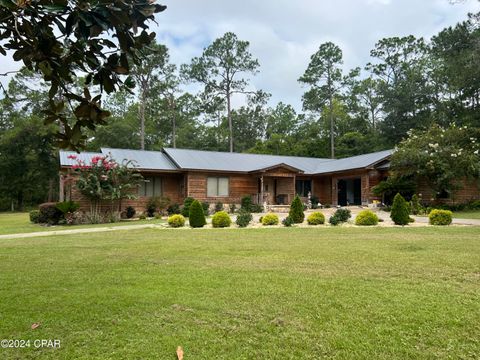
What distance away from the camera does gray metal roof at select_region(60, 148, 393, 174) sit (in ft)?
69.4

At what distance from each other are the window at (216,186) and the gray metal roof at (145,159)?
7.68 feet

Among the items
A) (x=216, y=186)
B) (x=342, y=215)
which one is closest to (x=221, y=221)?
(x=342, y=215)

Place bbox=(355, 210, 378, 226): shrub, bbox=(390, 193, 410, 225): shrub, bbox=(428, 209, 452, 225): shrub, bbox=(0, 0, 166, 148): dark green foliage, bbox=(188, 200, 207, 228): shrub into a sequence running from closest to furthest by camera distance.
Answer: bbox=(0, 0, 166, 148): dark green foliage, bbox=(428, 209, 452, 225): shrub, bbox=(390, 193, 410, 225): shrub, bbox=(355, 210, 378, 226): shrub, bbox=(188, 200, 207, 228): shrub

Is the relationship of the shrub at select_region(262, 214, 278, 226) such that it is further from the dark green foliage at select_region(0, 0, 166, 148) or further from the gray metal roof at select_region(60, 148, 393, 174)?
the dark green foliage at select_region(0, 0, 166, 148)

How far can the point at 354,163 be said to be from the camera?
78.5 ft

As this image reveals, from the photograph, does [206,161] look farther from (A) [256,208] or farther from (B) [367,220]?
(B) [367,220]

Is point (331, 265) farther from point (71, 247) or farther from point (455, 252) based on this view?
point (71, 247)

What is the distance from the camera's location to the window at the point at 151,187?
21.1 m

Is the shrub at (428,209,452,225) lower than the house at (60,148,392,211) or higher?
lower

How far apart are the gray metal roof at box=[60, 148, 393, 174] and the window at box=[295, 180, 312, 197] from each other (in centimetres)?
96

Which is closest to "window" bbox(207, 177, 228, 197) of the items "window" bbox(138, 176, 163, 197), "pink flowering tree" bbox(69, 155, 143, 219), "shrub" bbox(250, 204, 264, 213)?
"shrub" bbox(250, 204, 264, 213)

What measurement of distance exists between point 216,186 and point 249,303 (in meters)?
18.5

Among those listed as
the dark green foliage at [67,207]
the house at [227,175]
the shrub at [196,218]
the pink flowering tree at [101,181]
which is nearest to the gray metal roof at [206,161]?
the house at [227,175]

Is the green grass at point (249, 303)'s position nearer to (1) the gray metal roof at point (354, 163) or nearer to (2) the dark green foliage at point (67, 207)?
(2) the dark green foliage at point (67, 207)
